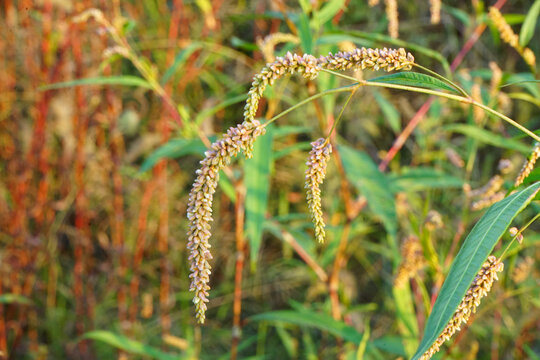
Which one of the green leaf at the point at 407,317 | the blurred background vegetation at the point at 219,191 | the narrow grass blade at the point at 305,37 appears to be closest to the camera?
the narrow grass blade at the point at 305,37

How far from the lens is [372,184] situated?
1267mm

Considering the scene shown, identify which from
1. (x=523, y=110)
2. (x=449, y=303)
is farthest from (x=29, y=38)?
(x=523, y=110)

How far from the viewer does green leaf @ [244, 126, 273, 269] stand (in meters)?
1.12

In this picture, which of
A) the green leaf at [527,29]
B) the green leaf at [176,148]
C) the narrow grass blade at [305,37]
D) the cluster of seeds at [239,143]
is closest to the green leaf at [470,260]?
the cluster of seeds at [239,143]

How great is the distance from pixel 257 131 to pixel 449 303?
0.90ft

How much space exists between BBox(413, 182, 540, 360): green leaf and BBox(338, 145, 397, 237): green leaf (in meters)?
0.56

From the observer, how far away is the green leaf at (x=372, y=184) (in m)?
1.21

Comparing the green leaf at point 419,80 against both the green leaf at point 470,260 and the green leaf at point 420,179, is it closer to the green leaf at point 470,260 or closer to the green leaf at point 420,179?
the green leaf at point 470,260

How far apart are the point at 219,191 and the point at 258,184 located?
161 centimetres

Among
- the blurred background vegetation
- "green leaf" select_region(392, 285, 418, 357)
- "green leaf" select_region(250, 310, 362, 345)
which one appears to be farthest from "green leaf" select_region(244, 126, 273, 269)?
"green leaf" select_region(392, 285, 418, 357)

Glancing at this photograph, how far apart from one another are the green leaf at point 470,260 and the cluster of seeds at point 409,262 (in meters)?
0.52

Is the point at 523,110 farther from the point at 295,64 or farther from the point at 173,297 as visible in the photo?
the point at 295,64

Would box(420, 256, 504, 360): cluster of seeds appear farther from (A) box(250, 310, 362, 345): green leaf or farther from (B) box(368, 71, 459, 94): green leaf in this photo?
(A) box(250, 310, 362, 345): green leaf

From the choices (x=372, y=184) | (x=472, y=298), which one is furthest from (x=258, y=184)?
(x=472, y=298)
